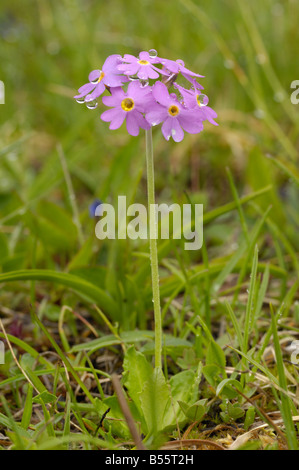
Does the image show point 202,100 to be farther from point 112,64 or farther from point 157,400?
point 157,400

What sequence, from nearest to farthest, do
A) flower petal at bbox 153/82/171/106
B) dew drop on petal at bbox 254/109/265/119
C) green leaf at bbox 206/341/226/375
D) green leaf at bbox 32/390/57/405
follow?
flower petal at bbox 153/82/171/106, green leaf at bbox 32/390/57/405, green leaf at bbox 206/341/226/375, dew drop on petal at bbox 254/109/265/119

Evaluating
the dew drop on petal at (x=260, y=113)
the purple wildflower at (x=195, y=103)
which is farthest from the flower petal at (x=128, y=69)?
the dew drop on petal at (x=260, y=113)

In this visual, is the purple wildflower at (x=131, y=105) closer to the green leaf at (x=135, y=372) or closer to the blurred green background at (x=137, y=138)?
the green leaf at (x=135, y=372)

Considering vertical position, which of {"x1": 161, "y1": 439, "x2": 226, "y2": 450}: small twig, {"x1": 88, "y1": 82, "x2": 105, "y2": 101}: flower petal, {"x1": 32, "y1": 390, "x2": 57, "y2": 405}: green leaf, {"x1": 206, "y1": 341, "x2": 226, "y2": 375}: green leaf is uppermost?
{"x1": 88, "y1": 82, "x2": 105, "y2": 101}: flower petal

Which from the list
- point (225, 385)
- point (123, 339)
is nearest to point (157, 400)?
point (225, 385)

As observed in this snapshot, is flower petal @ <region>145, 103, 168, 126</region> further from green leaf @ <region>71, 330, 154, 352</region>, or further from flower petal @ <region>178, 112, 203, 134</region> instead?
green leaf @ <region>71, 330, 154, 352</region>

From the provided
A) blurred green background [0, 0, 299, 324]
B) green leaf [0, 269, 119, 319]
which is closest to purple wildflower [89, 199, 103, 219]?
blurred green background [0, 0, 299, 324]
